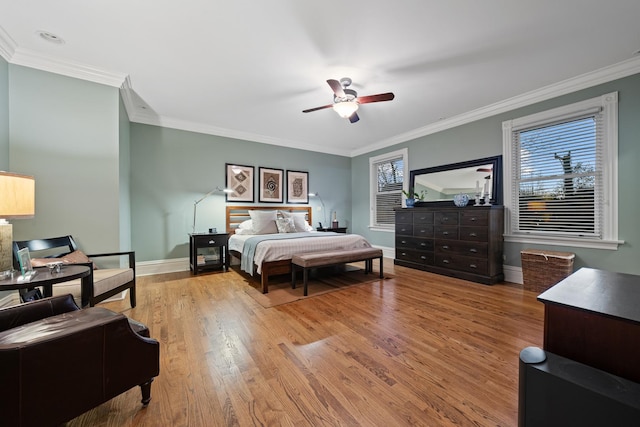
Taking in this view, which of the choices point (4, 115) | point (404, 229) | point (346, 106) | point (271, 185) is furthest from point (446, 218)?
point (4, 115)

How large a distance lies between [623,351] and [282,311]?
247 centimetres

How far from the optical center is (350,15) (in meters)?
2.18

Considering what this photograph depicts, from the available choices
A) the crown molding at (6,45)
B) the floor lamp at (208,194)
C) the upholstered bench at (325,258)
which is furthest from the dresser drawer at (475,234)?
the crown molding at (6,45)

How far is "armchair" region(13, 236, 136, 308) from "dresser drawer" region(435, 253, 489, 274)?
4.44 meters

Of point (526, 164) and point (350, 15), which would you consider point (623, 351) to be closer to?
point (350, 15)

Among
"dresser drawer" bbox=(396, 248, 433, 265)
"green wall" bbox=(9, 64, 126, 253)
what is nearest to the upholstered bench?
"dresser drawer" bbox=(396, 248, 433, 265)

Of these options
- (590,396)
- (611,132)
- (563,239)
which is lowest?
(590,396)

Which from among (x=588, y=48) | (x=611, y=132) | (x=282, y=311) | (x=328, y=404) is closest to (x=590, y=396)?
(x=328, y=404)

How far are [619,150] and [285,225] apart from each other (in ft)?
15.5

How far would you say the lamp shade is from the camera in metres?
1.69

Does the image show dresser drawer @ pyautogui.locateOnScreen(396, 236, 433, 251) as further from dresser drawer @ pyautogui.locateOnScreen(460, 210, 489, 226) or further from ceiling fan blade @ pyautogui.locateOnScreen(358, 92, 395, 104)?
ceiling fan blade @ pyautogui.locateOnScreen(358, 92, 395, 104)

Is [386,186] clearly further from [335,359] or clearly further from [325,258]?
[335,359]

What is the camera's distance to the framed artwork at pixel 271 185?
554 cm

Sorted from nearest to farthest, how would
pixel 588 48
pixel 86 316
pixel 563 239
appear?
pixel 86 316 → pixel 588 48 → pixel 563 239
